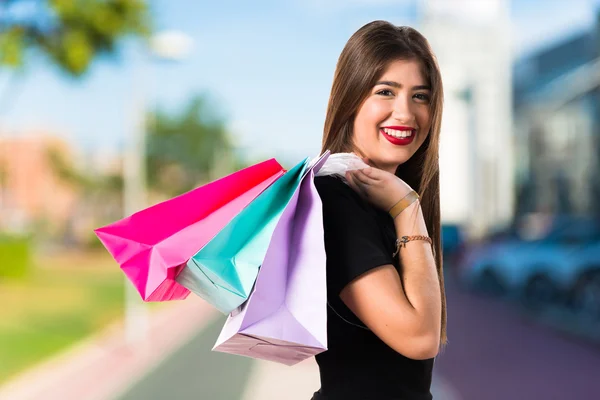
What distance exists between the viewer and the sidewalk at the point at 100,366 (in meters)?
9.59

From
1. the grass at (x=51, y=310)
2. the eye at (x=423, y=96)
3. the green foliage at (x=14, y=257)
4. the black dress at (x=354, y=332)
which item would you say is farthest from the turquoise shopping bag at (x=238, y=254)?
the green foliage at (x=14, y=257)

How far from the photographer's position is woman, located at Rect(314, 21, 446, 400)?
153 cm

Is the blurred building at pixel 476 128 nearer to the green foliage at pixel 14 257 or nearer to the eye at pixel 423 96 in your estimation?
the green foliage at pixel 14 257

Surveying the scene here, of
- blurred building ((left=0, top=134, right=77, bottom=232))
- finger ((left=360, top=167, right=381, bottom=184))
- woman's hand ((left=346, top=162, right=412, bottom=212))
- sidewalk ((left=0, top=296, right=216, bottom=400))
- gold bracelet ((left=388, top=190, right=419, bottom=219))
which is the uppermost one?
blurred building ((left=0, top=134, right=77, bottom=232))

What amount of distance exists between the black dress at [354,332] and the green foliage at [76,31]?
1641cm

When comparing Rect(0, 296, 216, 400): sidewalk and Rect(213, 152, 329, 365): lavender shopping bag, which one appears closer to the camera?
Rect(213, 152, 329, 365): lavender shopping bag

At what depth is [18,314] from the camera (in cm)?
1784

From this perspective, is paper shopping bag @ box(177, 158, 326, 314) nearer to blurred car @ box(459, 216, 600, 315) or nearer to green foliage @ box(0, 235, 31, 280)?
blurred car @ box(459, 216, 600, 315)

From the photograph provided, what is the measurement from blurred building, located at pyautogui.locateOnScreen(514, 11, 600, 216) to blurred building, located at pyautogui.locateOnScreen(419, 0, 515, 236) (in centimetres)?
480

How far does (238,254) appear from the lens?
148 centimetres

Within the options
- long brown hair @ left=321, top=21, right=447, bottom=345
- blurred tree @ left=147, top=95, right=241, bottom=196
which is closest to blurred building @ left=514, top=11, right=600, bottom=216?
blurred tree @ left=147, top=95, right=241, bottom=196

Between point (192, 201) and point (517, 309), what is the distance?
16848 millimetres

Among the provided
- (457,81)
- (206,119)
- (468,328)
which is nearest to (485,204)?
(457,81)

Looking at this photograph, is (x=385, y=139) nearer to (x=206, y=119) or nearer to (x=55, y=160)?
(x=55, y=160)
